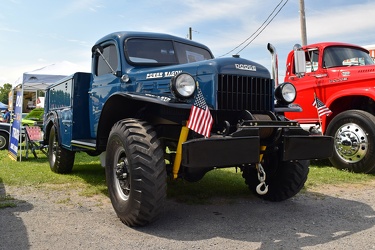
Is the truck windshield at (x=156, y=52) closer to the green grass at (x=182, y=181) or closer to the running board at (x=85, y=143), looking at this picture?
the running board at (x=85, y=143)

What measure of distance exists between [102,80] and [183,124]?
Result: 217 cm

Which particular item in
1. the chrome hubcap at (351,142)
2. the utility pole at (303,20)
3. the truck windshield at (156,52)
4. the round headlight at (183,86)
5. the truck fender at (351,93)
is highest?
the utility pole at (303,20)

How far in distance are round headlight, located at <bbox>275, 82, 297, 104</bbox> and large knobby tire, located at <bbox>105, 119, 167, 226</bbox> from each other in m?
1.78

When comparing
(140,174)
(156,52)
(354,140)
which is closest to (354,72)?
(354,140)

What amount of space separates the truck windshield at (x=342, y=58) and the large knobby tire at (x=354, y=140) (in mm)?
1101

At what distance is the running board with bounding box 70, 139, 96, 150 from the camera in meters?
4.99

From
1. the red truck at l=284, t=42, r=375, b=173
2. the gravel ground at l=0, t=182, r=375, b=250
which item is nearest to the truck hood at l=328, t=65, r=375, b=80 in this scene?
the red truck at l=284, t=42, r=375, b=173

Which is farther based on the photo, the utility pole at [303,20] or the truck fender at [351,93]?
the utility pole at [303,20]

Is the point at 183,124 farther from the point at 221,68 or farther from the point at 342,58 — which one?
the point at 342,58

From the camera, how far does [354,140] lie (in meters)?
6.75

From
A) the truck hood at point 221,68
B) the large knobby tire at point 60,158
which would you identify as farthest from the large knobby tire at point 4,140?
the truck hood at point 221,68

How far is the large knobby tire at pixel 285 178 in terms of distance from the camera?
4.57 meters

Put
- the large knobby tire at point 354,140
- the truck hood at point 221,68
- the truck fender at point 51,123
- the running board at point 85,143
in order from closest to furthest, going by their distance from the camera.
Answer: the truck hood at point 221,68
the running board at point 85,143
the large knobby tire at point 354,140
the truck fender at point 51,123

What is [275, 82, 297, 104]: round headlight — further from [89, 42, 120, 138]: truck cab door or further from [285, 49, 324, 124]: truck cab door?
[285, 49, 324, 124]: truck cab door
